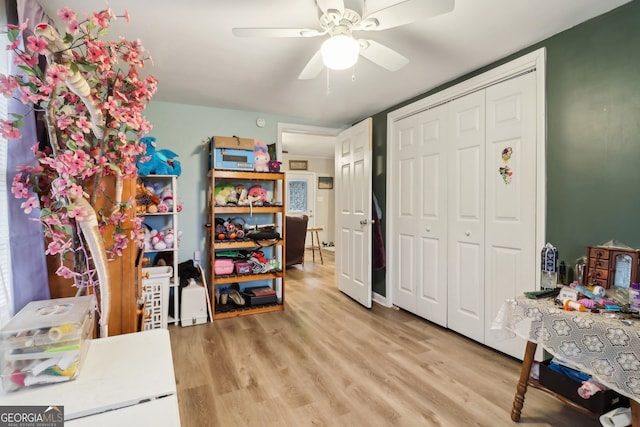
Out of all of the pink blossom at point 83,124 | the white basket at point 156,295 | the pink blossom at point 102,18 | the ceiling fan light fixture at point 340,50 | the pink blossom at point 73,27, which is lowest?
the white basket at point 156,295

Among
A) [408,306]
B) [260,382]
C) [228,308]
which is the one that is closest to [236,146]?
[228,308]

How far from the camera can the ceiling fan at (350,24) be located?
1301 mm

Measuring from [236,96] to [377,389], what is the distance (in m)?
2.81

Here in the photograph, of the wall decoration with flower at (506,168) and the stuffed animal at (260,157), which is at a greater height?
the stuffed animal at (260,157)

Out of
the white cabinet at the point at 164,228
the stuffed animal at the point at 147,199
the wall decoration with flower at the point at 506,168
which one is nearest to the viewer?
the wall decoration with flower at the point at 506,168

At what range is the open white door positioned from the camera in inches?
131

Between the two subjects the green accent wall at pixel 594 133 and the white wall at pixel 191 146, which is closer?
the green accent wall at pixel 594 133

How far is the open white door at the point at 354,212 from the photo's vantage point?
3.32m

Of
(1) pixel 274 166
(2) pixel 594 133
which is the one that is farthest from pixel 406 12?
(1) pixel 274 166

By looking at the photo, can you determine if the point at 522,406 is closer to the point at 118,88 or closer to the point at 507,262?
the point at 507,262

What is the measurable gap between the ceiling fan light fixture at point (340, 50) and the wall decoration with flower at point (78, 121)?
85 centimetres

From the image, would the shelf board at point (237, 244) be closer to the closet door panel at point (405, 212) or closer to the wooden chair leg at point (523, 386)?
the closet door panel at point (405, 212)

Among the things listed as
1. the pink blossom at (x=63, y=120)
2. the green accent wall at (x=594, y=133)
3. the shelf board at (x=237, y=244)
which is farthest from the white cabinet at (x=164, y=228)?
the green accent wall at (x=594, y=133)
